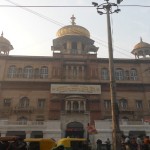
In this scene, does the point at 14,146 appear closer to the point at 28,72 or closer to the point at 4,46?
the point at 28,72

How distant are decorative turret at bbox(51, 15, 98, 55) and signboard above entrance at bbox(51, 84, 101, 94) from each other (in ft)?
22.2

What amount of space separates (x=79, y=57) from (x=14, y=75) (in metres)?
9.21

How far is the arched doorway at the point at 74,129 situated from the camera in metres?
28.7

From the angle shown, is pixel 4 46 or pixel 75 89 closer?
pixel 75 89

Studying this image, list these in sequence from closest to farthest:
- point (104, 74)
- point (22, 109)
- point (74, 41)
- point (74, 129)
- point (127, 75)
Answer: point (74, 129)
point (22, 109)
point (104, 74)
point (127, 75)
point (74, 41)

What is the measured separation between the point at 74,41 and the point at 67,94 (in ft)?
34.7

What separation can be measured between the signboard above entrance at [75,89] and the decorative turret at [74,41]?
267 inches

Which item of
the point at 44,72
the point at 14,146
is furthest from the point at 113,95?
the point at 44,72

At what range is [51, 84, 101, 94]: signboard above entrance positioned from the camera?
100ft

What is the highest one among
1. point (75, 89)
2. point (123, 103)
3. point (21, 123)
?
point (75, 89)

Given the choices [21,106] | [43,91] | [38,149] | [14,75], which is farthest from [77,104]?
[38,149]

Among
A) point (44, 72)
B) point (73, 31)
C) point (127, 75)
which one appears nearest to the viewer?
point (44, 72)

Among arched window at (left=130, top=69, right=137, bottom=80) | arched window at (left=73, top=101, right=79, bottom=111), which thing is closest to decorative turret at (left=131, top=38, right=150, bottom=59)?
arched window at (left=130, top=69, right=137, bottom=80)

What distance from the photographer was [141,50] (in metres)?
36.3
